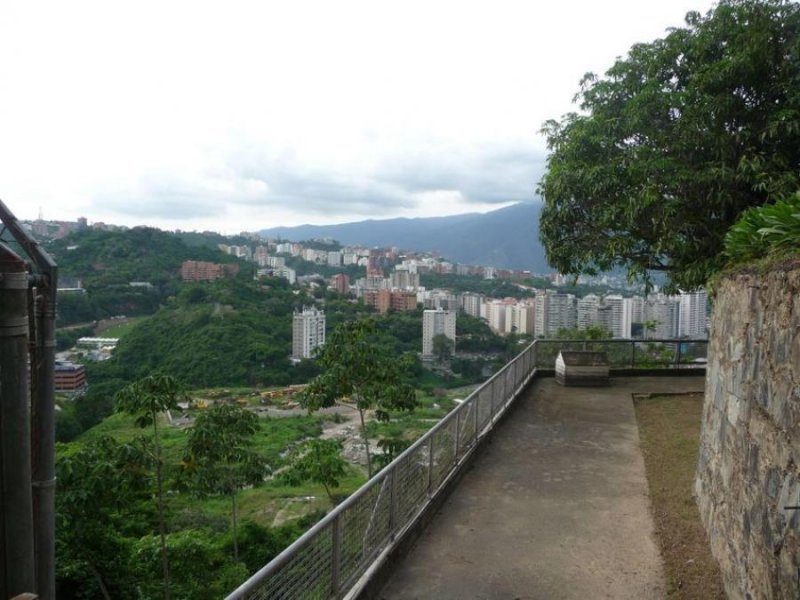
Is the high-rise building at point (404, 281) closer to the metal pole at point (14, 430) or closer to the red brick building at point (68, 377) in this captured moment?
the red brick building at point (68, 377)

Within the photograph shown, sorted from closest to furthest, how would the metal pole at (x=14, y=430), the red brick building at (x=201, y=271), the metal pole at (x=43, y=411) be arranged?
the metal pole at (x=14, y=430), the metal pole at (x=43, y=411), the red brick building at (x=201, y=271)

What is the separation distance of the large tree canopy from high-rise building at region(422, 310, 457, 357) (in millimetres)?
26464

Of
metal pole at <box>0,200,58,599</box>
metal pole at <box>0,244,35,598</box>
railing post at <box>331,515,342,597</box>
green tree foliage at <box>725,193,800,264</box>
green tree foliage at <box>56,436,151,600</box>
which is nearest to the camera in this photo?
metal pole at <box>0,244,35,598</box>

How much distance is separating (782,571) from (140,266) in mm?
67000

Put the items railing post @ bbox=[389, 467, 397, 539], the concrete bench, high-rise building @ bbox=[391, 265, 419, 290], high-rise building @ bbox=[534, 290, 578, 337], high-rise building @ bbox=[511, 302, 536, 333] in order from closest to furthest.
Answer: railing post @ bbox=[389, 467, 397, 539], the concrete bench, high-rise building @ bbox=[534, 290, 578, 337], high-rise building @ bbox=[511, 302, 536, 333], high-rise building @ bbox=[391, 265, 419, 290]

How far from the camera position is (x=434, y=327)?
38531 millimetres

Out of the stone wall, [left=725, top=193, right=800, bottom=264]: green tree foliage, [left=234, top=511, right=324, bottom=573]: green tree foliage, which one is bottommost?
[left=234, top=511, right=324, bottom=573]: green tree foliage

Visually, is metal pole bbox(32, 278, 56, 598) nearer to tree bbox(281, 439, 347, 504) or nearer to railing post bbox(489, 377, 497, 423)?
tree bbox(281, 439, 347, 504)

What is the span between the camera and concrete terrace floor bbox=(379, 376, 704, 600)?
4.61 meters

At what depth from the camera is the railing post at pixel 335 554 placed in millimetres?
3939

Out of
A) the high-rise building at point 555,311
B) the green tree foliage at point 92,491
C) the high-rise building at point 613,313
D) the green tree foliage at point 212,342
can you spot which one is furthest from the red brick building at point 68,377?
the high-rise building at point 613,313

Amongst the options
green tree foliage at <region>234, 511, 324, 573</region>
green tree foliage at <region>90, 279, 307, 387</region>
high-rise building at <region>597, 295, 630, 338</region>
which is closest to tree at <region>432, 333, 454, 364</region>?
green tree foliage at <region>90, 279, 307, 387</region>

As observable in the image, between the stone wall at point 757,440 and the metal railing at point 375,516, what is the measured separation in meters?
2.62

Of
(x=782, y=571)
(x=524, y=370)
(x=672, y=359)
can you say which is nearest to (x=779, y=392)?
(x=782, y=571)
